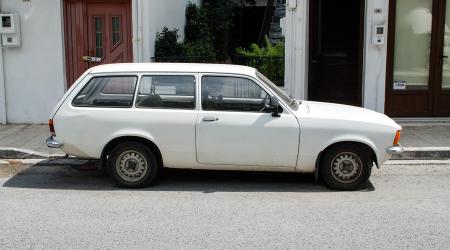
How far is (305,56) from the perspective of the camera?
11.6 meters

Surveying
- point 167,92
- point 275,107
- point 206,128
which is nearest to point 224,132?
point 206,128

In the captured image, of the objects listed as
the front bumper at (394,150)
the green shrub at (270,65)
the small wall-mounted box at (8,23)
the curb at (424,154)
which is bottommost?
the curb at (424,154)

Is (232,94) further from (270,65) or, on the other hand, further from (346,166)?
(270,65)

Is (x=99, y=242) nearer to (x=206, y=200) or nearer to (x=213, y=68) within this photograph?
(x=206, y=200)

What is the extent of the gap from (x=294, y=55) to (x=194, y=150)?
4740 mm

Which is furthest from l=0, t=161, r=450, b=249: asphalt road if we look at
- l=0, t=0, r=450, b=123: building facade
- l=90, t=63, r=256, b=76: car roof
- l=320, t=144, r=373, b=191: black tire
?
l=0, t=0, r=450, b=123: building facade

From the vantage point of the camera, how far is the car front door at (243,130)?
7.22 meters

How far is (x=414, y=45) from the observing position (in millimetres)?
11719

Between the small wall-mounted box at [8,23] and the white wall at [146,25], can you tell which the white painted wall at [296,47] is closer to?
the white wall at [146,25]

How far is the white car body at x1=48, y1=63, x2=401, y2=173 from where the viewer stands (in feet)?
23.7

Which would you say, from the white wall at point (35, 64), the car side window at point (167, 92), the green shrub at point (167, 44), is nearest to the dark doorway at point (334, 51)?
the green shrub at point (167, 44)

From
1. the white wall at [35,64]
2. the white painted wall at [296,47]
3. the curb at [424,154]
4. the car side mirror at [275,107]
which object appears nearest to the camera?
the car side mirror at [275,107]

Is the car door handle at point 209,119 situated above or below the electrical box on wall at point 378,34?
below

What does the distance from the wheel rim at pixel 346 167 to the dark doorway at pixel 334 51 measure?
5.31m
